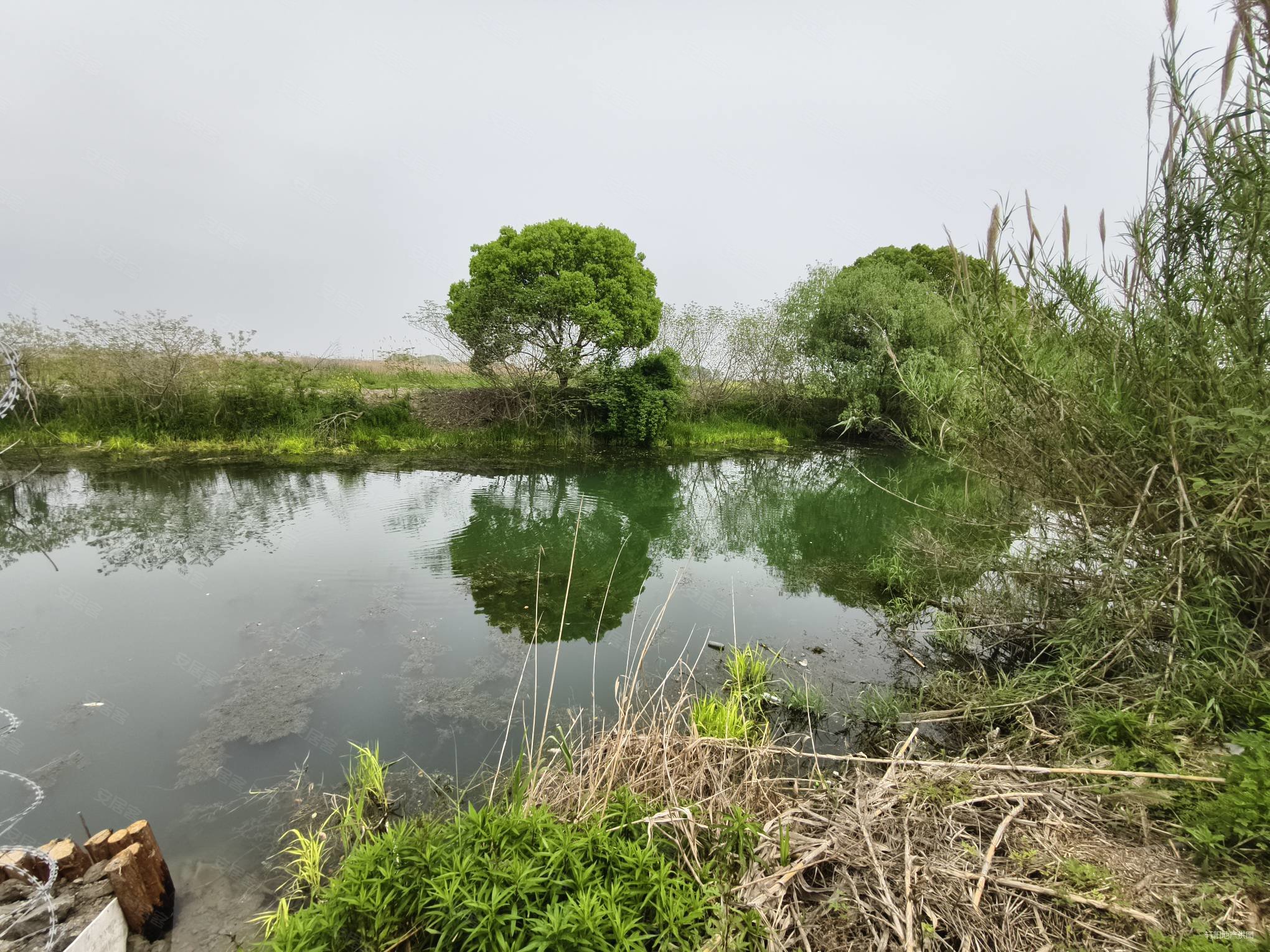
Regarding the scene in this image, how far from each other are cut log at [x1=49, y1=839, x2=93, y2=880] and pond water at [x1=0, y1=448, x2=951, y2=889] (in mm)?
503

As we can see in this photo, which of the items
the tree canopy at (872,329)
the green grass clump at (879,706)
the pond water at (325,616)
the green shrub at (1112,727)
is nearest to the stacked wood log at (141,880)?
the pond water at (325,616)

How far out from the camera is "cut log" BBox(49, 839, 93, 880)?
2498 mm

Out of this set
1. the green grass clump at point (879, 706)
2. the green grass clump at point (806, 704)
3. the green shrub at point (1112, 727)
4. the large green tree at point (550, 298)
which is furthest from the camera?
the large green tree at point (550, 298)

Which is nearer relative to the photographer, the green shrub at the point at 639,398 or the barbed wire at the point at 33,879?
the barbed wire at the point at 33,879

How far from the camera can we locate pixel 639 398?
52.4ft

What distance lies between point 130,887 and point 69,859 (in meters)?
0.35

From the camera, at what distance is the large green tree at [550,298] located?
1426 centimetres

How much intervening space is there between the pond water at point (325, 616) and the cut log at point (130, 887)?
1.63 ft

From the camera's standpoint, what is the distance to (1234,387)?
9.23ft

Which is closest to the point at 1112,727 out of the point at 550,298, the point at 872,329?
the point at 550,298

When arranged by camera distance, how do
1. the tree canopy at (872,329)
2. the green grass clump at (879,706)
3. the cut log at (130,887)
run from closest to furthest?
the cut log at (130,887) → the green grass clump at (879,706) → the tree canopy at (872,329)

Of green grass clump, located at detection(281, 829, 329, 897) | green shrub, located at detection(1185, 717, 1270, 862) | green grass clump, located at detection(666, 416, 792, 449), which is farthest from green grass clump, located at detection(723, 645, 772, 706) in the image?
green grass clump, located at detection(666, 416, 792, 449)

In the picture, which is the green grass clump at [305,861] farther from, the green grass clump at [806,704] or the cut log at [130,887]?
the green grass clump at [806,704]

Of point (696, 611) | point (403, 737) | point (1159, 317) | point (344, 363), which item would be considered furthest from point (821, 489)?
point (344, 363)
